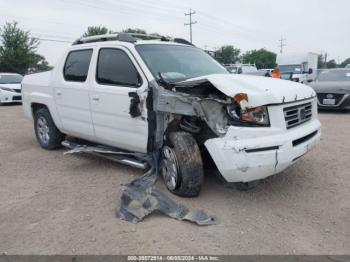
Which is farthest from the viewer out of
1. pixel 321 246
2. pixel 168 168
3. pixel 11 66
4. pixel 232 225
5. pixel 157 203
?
pixel 11 66

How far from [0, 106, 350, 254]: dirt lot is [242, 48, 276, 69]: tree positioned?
7226 cm

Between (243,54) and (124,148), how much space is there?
80.5m

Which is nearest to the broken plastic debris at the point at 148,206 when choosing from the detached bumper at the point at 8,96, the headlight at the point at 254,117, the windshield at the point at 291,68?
the headlight at the point at 254,117

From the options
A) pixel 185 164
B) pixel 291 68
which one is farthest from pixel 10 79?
pixel 291 68

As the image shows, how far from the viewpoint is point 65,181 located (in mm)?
4895

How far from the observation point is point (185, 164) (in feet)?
13.0

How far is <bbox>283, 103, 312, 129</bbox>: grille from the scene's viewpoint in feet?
12.8

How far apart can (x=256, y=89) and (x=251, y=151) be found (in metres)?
0.65

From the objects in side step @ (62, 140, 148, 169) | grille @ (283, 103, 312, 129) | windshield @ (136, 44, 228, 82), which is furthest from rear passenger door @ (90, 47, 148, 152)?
grille @ (283, 103, 312, 129)

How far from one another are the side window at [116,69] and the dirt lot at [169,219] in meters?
1.30

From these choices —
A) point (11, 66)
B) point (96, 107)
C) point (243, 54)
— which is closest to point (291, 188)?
point (96, 107)

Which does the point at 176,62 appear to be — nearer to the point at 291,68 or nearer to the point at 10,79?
the point at 10,79

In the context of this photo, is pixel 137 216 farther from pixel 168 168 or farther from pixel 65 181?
pixel 65 181

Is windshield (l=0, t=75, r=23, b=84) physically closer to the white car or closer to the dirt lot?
the white car
